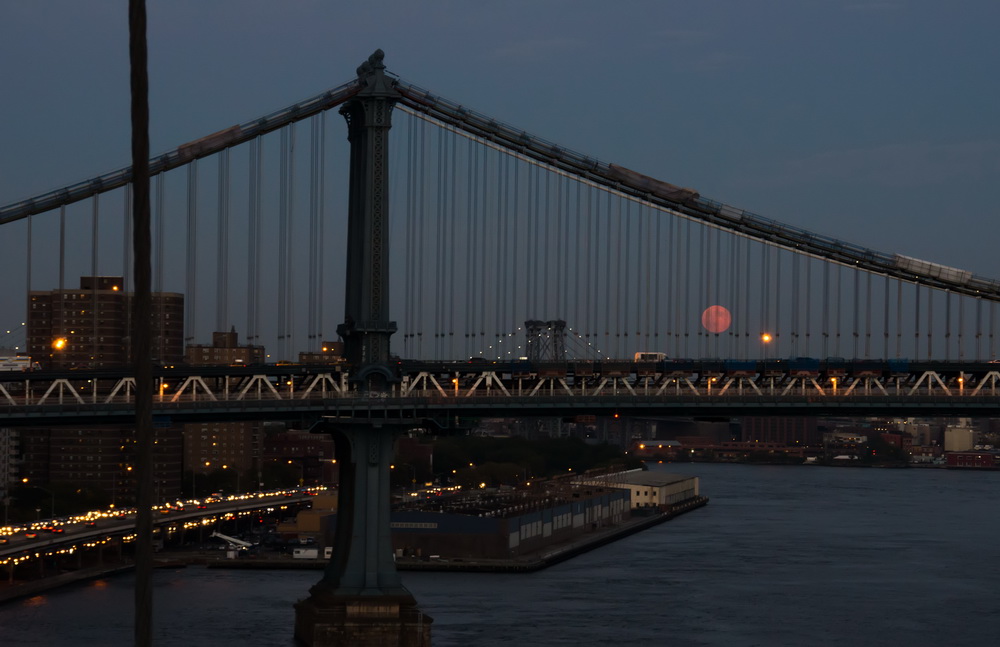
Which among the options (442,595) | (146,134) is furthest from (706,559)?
(146,134)

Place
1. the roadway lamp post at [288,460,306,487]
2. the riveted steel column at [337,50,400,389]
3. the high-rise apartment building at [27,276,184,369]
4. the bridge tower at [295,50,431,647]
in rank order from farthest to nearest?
the roadway lamp post at [288,460,306,487], the high-rise apartment building at [27,276,184,369], the riveted steel column at [337,50,400,389], the bridge tower at [295,50,431,647]

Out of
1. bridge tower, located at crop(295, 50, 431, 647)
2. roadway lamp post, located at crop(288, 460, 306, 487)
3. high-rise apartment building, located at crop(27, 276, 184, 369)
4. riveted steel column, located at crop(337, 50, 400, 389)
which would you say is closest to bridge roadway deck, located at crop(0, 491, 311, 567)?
high-rise apartment building, located at crop(27, 276, 184, 369)

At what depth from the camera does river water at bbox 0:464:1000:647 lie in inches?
2028

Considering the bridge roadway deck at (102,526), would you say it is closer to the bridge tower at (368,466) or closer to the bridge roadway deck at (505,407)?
the bridge roadway deck at (505,407)

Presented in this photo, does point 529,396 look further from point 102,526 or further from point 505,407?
point 102,526

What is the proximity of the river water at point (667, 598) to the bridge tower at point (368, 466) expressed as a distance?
9.25 metres

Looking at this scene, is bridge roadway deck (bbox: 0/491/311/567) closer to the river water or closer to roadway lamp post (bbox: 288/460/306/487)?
the river water

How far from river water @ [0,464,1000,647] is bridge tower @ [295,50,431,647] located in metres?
9.25

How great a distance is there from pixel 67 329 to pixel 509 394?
102 meters

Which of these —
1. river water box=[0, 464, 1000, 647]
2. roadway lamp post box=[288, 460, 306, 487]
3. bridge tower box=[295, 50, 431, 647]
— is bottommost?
roadway lamp post box=[288, 460, 306, 487]

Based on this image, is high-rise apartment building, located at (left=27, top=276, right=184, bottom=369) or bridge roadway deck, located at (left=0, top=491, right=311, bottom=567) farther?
high-rise apartment building, located at (left=27, top=276, right=184, bottom=369)

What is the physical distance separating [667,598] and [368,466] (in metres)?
25.9

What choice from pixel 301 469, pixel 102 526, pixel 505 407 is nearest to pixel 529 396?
pixel 505 407

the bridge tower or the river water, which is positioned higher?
the bridge tower
